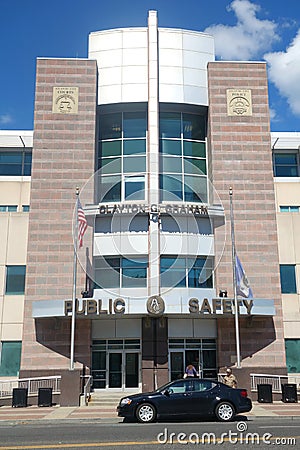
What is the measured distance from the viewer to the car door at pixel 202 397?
53.0 feet

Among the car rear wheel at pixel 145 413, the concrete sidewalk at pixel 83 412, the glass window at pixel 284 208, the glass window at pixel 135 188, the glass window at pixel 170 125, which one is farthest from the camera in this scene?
the glass window at pixel 284 208

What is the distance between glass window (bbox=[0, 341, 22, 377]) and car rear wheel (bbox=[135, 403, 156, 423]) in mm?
13113

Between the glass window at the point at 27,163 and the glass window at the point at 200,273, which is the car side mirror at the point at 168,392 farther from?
the glass window at the point at 27,163

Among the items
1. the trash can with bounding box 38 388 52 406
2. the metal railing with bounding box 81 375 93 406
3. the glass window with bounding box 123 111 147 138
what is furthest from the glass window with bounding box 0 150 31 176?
the trash can with bounding box 38 388 52 406

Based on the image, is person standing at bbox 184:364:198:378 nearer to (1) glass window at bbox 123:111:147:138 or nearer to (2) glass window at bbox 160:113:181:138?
(2) glass window at bbox 160:113:181:138

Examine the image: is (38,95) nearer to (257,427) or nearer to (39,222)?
(39,222)

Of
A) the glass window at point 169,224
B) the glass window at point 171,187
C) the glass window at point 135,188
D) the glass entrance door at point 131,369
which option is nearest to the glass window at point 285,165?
the glass window at point 171,187

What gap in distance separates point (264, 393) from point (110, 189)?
1381 centimetres

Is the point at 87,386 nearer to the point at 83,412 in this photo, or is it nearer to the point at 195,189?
the point at 83,412

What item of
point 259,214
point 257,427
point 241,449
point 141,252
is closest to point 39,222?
point 141,252

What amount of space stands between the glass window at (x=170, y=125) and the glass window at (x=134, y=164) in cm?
224

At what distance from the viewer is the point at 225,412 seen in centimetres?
1620

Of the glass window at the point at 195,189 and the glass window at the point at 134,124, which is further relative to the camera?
the glass window at the point at 134,124

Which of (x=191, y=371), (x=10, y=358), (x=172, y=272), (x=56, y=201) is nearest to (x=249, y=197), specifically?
(x=172, y=272)
